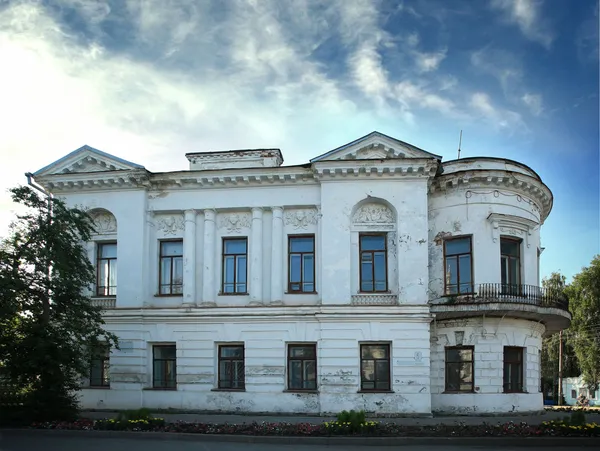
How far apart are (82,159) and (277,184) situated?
25.8 ft

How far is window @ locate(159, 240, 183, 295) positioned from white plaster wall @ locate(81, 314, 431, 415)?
144 centimetres

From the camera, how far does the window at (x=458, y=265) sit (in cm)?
2330

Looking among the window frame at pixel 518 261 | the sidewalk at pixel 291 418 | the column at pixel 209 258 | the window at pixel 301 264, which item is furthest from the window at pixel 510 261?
the column at pixel 209 258

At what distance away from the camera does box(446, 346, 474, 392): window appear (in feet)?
74.6

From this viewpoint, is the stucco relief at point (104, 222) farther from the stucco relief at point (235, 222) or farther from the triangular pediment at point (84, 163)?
the stucco relief at point (235, 222)

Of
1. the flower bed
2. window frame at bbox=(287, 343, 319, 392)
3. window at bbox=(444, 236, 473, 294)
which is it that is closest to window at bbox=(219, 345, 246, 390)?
window frame at bbox=(287, 343, 319, 392)

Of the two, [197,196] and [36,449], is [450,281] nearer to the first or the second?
[197,196]

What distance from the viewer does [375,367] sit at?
2227cm

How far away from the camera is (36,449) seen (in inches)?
562

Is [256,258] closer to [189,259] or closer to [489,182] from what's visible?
[189,259]

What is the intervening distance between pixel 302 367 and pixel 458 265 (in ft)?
22.8

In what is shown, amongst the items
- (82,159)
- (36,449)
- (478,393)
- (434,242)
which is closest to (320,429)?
(36,449)

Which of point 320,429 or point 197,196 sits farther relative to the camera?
point 197,196

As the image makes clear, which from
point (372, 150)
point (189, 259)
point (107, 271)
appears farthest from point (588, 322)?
point (107, 271)
